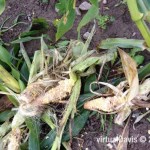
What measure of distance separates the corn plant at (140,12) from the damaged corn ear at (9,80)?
508mm

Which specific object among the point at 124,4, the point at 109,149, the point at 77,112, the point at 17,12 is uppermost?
the point at 17,12

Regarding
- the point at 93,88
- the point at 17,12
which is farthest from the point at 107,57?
the point at 17,12

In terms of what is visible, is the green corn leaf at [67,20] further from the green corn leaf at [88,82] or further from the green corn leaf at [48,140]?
the green corn leaf at [48,140]

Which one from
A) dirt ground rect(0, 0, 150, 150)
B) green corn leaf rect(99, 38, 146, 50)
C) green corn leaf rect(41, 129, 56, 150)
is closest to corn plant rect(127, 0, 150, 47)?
green corn leaf rect(99, 38, 146, 50)

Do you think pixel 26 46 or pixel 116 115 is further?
pixel 26 46

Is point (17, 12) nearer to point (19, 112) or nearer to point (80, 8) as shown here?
point (80, 8)

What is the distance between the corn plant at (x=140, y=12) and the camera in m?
1.24

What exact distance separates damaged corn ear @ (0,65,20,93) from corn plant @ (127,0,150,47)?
0.51 meters

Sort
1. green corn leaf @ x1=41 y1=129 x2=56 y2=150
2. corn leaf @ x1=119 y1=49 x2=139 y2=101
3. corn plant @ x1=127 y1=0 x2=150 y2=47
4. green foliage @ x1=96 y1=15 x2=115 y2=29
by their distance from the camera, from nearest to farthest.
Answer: corn plant @ x1=127 y1=0 x2=150 y2=47 < corn leaf @ x1=119 y1=49 x2=139 y2=101 < green corn leaf @ x1=41 y1=129 x2=56 y2=150 < green foliage @ x1=96 y1=15 x2=115 y2=29

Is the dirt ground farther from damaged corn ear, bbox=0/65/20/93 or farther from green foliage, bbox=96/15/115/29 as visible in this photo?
damaged corn ear, bbox=0/65/20/93

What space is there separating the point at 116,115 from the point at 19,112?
355 mm

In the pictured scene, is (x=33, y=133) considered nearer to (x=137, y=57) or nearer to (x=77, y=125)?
(x=77, y=125)

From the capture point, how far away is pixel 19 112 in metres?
1.47

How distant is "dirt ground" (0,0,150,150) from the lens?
1436 mm
